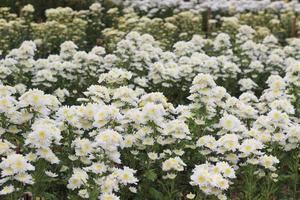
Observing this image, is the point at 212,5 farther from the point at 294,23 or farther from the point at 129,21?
the point at 129,21

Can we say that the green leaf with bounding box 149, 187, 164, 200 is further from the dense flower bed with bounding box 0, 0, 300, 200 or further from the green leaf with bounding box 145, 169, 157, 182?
the green leaf with bounding box 145, 169, 157, 182

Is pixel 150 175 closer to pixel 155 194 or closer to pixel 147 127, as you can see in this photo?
pixel 155 194

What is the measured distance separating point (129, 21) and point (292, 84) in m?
4.18

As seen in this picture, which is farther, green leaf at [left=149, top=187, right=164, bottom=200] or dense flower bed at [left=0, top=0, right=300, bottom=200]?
green leaf at [left=149, top=187, right=164, bottom=200]

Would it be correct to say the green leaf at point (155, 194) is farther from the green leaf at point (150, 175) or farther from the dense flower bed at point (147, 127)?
the green leaf at point (150, 175)

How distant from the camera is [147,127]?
5105mm

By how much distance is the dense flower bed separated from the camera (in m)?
4.62

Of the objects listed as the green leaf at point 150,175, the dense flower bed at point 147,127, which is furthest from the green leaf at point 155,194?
the green leaf at point 150,175

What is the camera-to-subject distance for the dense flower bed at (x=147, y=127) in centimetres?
462

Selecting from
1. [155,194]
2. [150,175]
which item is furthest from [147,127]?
[155,194]

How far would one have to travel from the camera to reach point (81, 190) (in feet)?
15.1

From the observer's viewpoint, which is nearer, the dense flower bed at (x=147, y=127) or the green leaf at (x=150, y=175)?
the dense flower bed at (x=147, y=127)

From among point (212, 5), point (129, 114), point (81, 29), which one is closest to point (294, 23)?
point (212, 5)

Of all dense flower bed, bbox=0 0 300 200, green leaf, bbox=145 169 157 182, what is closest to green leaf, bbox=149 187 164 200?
dense flower bed, bbox=0 0 300 200
